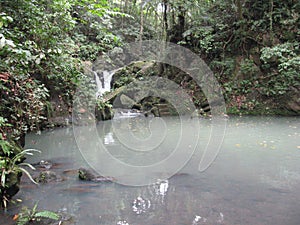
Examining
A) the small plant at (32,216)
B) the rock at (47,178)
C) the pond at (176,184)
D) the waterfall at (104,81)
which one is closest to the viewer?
the small plant at (32,216)

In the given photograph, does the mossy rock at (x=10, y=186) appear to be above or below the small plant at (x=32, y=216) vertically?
above

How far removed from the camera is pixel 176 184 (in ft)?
10.8

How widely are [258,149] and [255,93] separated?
658 cm

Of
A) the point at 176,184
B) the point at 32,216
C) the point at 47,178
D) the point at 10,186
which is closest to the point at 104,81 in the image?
the point at 47,178

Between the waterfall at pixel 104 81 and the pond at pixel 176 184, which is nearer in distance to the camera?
the pond at pixel 176 184

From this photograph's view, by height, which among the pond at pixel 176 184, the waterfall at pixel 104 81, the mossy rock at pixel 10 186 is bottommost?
the pond at pixel 176 184

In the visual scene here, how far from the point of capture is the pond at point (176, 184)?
2.48m

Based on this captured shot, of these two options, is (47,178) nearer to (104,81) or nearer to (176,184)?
(176,184)

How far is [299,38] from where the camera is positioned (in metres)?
10.2

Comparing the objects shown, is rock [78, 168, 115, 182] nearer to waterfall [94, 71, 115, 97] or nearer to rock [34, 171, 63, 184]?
rock [34, 171, 63, 184]

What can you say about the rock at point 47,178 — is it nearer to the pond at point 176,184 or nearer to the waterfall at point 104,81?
the pond at point 176,184

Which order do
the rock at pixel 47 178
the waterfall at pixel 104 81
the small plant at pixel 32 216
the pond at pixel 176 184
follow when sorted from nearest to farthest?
1. the small plant at pixel 32 216
2. the pond at pixel 176 184
3. the rock at pixel 47 178
4. the waterfall at pixel 104 81

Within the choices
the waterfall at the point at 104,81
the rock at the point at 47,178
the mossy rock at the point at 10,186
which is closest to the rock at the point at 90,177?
the rock at the point at 47,178

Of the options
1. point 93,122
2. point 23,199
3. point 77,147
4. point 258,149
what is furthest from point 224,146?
point 93,122
